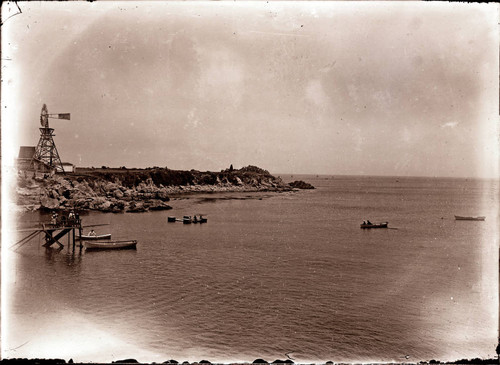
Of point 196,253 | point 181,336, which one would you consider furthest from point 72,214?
point 181,336

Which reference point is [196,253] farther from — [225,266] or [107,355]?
[107,355]

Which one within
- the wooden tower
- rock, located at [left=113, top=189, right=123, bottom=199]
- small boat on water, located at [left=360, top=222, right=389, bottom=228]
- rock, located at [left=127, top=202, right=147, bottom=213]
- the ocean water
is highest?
the wooden tower

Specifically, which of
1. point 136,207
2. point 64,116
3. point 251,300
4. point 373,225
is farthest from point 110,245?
point 373,225

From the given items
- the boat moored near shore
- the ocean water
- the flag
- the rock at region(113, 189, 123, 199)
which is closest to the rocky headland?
the rock at region(113, 189, 123, 199)

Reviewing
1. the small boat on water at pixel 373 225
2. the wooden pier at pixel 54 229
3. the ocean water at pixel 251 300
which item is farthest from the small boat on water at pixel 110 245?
the small boat on water at pixel 373 225

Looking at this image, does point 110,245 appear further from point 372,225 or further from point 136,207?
point 372,225

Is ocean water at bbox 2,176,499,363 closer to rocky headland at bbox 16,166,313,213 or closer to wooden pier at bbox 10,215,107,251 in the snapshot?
wooden pier at bbox 10,215,107,251

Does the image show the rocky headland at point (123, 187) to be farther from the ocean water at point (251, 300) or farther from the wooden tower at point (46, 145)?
the ocean water at point (251, 300)
